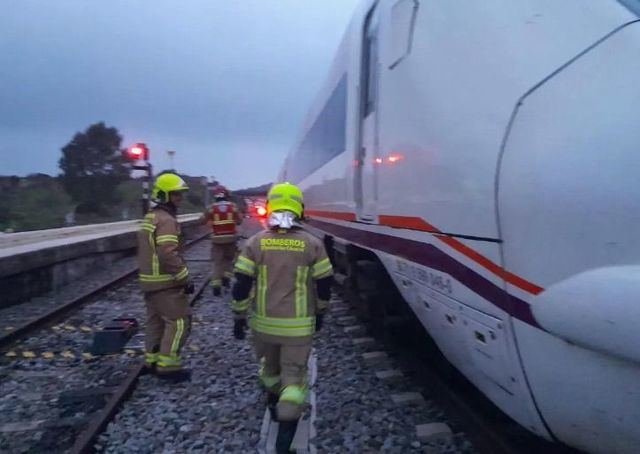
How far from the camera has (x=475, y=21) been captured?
117 inches

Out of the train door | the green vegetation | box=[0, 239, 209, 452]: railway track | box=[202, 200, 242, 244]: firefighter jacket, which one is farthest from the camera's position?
the green vegetation

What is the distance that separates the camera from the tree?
4928 centimetres

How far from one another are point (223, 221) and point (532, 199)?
26.9 ft

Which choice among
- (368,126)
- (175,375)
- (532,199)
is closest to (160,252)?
(175,375)

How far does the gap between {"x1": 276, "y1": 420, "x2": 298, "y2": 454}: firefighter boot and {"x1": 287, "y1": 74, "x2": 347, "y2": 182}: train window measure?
9.55 feet

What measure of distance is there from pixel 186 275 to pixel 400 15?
2.91m

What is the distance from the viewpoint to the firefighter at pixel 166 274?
5418 mm

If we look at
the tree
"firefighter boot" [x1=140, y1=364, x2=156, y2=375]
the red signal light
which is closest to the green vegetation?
the tree

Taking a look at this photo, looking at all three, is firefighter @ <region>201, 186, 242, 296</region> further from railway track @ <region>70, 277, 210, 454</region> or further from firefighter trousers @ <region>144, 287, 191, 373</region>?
firefighter trousers @ <region>144, 287, 191, 373</region>

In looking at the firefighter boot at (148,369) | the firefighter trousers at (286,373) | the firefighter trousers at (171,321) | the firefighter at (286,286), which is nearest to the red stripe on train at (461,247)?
the firefighter at (286,286)

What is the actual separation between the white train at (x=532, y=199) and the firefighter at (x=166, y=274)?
7.85 ft

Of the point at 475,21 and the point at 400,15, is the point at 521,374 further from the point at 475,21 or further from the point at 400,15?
the point at 400,15

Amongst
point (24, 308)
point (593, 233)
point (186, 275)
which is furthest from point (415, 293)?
point (24, 308)

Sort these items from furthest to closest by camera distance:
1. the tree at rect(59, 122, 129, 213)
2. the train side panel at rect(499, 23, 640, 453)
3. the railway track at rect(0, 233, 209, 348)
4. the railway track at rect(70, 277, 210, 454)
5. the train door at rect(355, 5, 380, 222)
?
1. the tree at rect(59, 122, 129, 213)
2. the railway track at rect(0, 233, 209, 348)
3. the train door at rect(355, 5, 380, 222)
4. the railway track at rect(70, 277, 210, 454)
5. the train side panel at rect(499, 23, 640, 453)
